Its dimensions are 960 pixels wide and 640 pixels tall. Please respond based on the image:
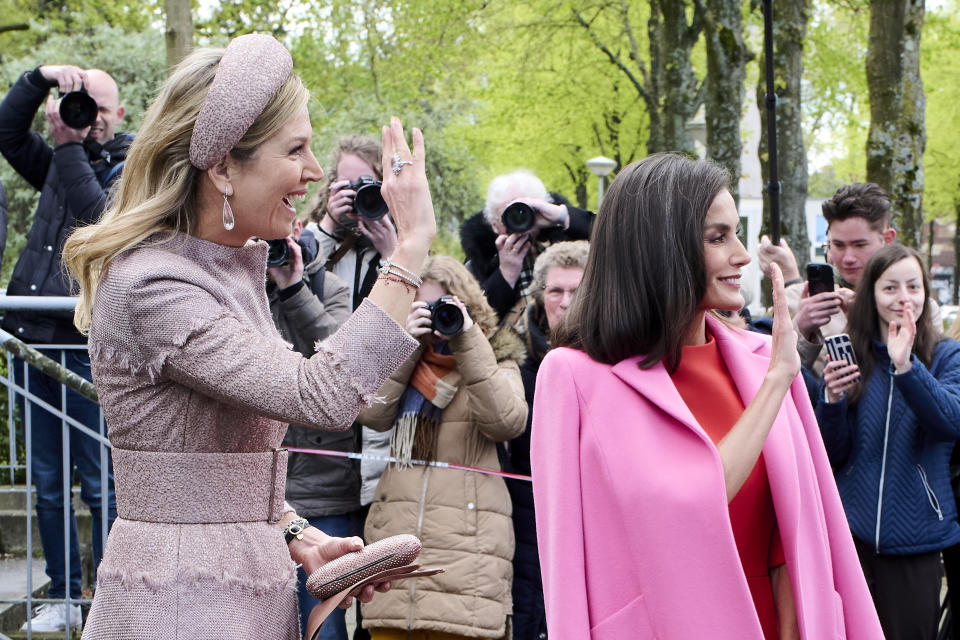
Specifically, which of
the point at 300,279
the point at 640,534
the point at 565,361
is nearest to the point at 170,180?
the point at 565,361

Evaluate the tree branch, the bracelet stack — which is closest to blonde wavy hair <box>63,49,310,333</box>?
the bracelet stack

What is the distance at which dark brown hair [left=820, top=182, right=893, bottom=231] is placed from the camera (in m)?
5.12

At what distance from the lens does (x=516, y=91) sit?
25188mm

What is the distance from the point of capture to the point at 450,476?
180 inches

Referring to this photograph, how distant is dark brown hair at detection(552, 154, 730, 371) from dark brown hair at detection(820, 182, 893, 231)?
282cm

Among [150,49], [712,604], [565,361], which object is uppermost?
[150,49]

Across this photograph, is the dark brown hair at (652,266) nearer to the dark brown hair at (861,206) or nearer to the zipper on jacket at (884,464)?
the zipper on jacket at (884,464)

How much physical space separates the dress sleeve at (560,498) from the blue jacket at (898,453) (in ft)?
7.50

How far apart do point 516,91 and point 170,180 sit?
23.5 meters

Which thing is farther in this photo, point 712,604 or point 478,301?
point 478,301

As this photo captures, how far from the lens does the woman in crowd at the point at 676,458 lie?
2.30m

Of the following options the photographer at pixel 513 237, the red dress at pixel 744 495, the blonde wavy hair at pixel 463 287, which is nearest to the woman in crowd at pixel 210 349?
the red dress at pixel 744 495

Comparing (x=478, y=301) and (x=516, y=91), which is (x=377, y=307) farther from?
(x=516, y=91)

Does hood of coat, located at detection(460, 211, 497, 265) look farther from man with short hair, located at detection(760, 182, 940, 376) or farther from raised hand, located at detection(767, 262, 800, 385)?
raised hand, located at detection(767, 262, 800, 385)
